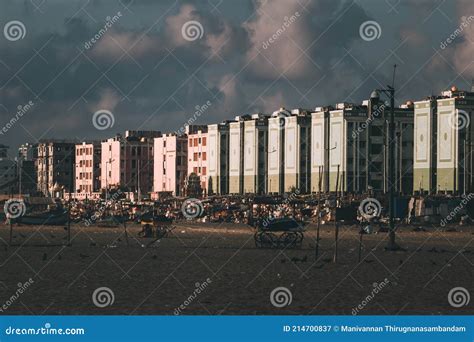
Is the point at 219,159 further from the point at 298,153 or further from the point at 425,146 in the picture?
the point at 425,146

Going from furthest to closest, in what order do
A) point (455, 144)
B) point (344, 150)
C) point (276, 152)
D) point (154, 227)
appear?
point (276, 152) < point (344, 150) < point (455, 144) < point (154, 227)

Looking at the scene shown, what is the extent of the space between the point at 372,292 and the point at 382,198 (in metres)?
90.8

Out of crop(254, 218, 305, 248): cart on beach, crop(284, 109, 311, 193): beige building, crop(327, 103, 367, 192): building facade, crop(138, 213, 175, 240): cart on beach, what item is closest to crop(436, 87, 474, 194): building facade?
crop(327, 103, 367, 192): building facade

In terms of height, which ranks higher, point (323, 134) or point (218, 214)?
point (323, 134)

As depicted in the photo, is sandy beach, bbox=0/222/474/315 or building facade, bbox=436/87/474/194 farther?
building facade, bbox=436/87/474/194

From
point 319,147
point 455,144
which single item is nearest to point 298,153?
point 319,147

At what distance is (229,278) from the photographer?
44531 mm

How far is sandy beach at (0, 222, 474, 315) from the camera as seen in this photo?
113 feet

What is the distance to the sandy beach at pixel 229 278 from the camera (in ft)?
113

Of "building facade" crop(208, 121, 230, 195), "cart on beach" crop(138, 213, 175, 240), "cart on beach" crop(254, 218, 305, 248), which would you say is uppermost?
"building facade" crop(208, 121, 230, 195)

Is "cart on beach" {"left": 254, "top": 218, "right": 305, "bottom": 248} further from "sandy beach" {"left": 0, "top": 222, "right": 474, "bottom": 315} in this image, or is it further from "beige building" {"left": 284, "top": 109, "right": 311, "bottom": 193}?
"beige building" {"left": 284, "top": 109, "right": 311, "bottom": 193}

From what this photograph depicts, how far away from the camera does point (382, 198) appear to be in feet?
424

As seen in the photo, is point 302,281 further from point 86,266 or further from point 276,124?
point 276,124

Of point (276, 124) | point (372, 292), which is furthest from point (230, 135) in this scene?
point (372, 292)
